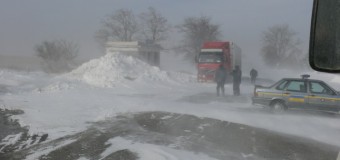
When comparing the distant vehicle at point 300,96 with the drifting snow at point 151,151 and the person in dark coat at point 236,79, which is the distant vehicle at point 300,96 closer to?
the person in dark coat at point 236,79

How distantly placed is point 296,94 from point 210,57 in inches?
587

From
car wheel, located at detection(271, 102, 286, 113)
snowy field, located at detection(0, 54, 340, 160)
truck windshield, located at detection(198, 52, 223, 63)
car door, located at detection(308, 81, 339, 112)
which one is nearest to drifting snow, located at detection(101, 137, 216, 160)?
snowy field, located at detection(0, 54, 340, 160)

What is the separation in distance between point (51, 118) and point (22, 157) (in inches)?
157

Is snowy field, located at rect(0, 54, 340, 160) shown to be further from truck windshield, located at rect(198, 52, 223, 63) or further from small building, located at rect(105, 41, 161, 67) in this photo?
small building, located at rect(105, 41, 161, 67)

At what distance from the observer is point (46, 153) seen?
776 cm

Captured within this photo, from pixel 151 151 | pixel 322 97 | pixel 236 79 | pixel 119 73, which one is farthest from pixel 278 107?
pixel 119 73

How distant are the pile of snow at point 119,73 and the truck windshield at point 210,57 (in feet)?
8.38

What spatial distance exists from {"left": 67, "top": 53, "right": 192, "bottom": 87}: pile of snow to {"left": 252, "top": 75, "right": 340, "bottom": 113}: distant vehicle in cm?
1169

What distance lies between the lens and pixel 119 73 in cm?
2736

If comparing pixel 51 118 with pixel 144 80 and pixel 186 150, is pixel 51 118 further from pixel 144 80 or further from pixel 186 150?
pixel 144 80

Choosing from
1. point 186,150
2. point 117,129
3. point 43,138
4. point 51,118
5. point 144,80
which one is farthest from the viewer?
point 144,80

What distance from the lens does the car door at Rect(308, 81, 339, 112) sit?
12.8m

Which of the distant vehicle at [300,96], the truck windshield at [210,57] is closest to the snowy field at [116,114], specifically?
the distant vehicle at [300,96]

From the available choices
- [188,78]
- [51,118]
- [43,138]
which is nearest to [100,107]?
[51,118]
